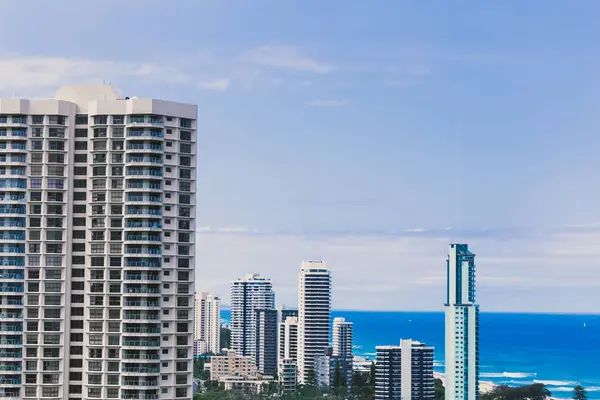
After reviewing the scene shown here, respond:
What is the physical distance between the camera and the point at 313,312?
42.5 meters

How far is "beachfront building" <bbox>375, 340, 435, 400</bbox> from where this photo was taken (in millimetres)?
32531

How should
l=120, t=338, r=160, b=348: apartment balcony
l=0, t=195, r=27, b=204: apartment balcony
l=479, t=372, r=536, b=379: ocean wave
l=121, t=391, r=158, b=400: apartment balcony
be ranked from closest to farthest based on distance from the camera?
l=121, t=391, r=158, b=400: apartment balcony, l=120, t=338, r=160, b=348: apartment balcony, l=0, t=195, r=27, b=204: apartment balcony, l=479, t=372, r=536, b=379: ocean wave

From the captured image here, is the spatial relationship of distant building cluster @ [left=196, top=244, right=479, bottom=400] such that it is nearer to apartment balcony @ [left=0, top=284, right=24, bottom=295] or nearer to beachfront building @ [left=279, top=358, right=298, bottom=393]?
beachfront building @ [left=279, top=358, right=298, bottom=393]

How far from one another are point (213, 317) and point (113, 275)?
40.1 metres

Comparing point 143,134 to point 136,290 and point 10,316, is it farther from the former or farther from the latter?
point 10,316

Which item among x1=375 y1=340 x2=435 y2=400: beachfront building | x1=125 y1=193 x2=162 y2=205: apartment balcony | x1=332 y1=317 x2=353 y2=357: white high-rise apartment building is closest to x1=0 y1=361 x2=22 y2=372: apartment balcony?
x1=125 y1=193 x2=162 y2=205: apartment balcony

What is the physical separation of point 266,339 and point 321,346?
6049 mm

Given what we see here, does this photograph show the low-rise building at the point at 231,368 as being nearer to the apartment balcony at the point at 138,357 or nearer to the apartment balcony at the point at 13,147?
the apartment balcony at the point at 138,357

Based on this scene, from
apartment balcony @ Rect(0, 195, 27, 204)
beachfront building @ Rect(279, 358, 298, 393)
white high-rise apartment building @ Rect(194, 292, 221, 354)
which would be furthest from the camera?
white high-rise apartment building @ Rect(194, 292, 221, 354)

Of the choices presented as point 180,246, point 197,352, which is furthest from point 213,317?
point 180,246

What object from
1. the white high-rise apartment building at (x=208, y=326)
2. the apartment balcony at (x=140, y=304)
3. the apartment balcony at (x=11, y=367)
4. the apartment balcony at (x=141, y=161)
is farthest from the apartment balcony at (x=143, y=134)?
the white high-rise apartment building at (x=208, y=326)

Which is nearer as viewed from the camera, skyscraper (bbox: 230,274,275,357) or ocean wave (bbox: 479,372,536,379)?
skyscraper (bbox: 230,274,275,357)

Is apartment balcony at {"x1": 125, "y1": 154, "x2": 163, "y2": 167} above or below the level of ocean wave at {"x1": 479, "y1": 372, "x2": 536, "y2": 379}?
above

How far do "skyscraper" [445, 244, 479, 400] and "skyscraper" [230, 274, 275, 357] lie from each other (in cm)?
1651
